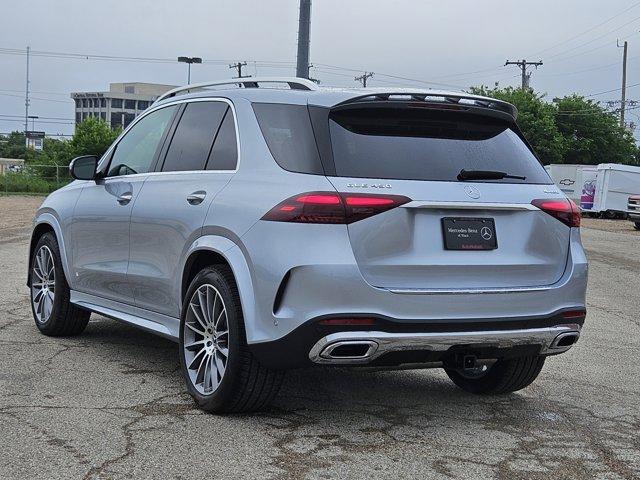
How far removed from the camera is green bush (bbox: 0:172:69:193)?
51.9 meters

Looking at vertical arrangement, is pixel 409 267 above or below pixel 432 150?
below

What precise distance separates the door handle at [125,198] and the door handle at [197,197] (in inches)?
37.3

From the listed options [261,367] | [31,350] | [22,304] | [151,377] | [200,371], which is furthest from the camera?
[22,304]

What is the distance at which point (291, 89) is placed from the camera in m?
5.50

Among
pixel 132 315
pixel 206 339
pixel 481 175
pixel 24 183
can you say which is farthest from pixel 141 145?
pixel 24 183

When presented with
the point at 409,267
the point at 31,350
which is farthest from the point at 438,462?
the point at 31,350

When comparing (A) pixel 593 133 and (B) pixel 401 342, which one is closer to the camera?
(B) pixel 401 342

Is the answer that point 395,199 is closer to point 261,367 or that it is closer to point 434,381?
point 261,367

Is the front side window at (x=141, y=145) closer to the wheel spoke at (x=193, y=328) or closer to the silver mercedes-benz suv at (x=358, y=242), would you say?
the silver mercedes-benz suv at (x=358, y=242)

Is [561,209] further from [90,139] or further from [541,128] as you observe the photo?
[90,139]

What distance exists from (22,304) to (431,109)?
570 cm

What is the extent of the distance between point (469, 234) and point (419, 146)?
1.74 ft

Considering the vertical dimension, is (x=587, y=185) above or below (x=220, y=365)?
above

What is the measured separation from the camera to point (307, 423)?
17.3 ft
